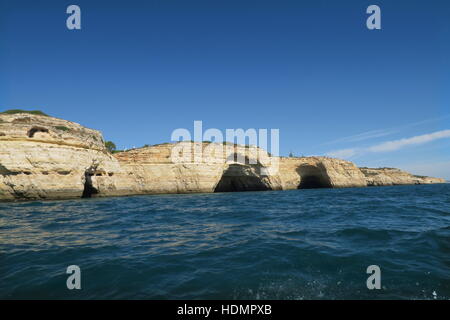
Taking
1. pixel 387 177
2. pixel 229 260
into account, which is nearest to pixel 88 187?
pixel 229 260

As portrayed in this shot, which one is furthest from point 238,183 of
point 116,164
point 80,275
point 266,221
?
point 80,275

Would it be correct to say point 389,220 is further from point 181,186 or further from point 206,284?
point 181,186

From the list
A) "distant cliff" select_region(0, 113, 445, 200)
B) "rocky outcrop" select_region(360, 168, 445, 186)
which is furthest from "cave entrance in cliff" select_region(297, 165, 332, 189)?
"rocky outcrop" select_region(360, 168, 445, 186)

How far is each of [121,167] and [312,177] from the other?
38.5 meters

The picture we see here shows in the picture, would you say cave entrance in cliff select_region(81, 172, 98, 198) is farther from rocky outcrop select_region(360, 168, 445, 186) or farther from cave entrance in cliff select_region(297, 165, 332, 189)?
rocky outcrop select_region(360, 168, 445, 186)

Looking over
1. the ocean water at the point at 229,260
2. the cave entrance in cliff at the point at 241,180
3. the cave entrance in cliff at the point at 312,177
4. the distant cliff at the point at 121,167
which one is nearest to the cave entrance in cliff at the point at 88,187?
the distant cliff at the point at 121,167

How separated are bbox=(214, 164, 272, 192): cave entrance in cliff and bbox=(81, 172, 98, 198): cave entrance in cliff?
61.6 ft

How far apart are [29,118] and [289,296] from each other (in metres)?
28.6

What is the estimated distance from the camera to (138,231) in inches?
324

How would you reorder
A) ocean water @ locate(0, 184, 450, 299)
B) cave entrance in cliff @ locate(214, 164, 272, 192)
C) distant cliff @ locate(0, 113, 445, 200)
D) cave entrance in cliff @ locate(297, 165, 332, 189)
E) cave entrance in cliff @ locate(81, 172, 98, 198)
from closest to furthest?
ocean water @ locate(0, 184, 450, 299) < distant cliff @ locate(0, 113, 445, 200) < cave entrance in cliff @ locate(81, 172, 98, 198) < cave entrance in cliff @ locate(214, 164, 272, 192) < cave entrance in cliff @ locate(297, 165, 332, 189)

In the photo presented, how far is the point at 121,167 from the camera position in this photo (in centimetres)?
2959

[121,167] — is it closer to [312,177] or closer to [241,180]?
[241,180]

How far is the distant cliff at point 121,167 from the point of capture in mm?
21562

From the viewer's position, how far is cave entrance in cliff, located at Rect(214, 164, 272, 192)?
39.0m
